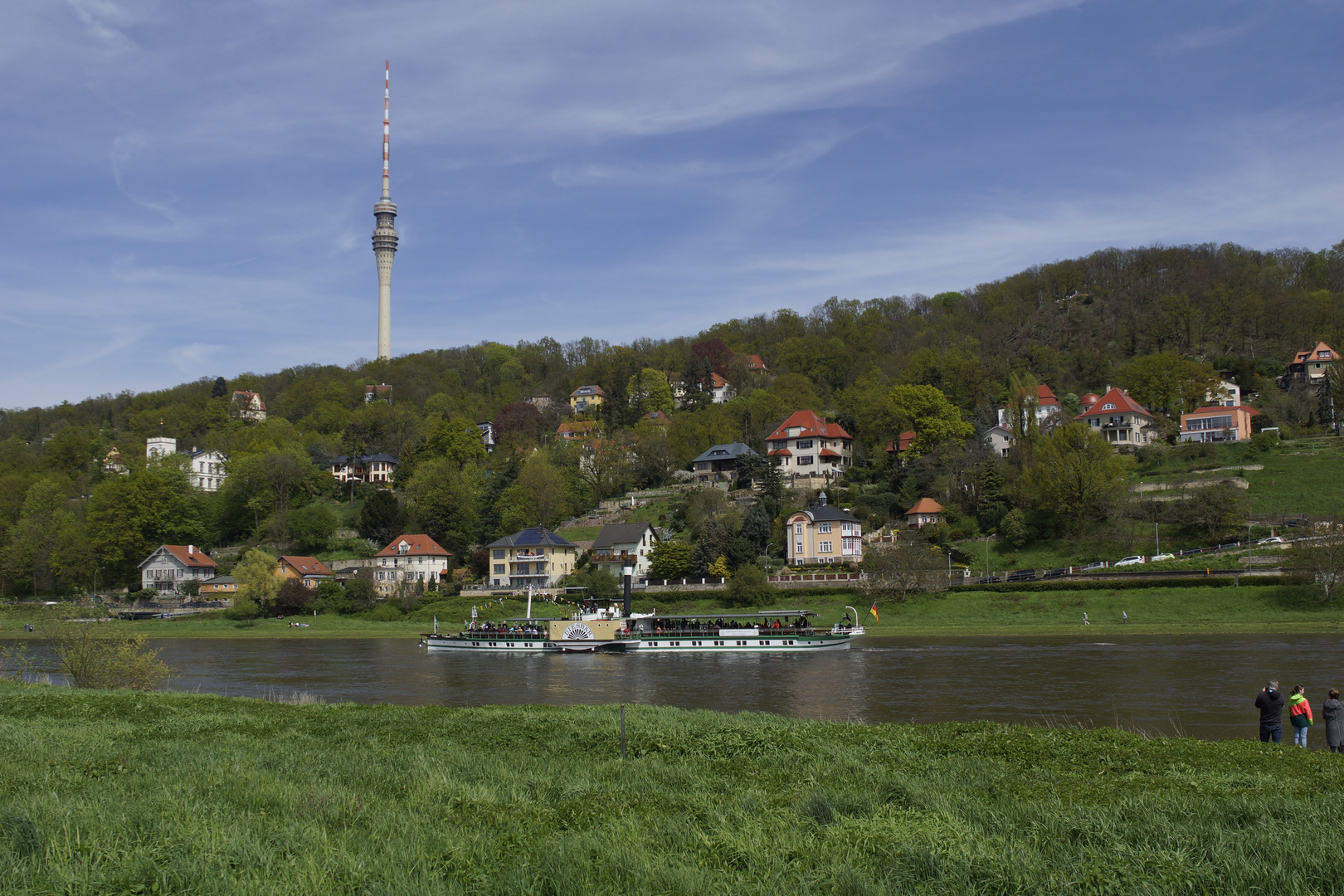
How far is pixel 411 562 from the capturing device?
93.8 metres

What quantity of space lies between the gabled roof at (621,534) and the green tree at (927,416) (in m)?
30.4

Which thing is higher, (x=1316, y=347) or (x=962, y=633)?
(x=1316, y=347)

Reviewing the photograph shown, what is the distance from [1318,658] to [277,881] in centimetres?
4241

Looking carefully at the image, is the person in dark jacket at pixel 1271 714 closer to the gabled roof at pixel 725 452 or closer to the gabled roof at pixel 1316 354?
the gabled roof at pixel 725 452

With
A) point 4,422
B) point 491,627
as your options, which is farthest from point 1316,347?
point 4,422

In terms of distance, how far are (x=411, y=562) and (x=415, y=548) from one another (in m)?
1.34

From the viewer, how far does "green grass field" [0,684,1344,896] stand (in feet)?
23.7

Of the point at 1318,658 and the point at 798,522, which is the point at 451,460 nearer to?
the point at 798,522

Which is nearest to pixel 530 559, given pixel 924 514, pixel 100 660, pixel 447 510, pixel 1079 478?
pixel 447 510

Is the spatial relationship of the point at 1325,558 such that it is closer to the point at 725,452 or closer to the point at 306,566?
the point at 725,452

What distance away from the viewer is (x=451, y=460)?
12038cm

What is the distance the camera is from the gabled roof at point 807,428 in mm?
109188

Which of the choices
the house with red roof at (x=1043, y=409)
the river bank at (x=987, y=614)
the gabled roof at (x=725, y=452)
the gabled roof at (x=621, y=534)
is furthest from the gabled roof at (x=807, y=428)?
the river bank at (x=987, y=614)

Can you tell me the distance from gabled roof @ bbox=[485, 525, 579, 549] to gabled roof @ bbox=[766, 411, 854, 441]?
31.5 metres
